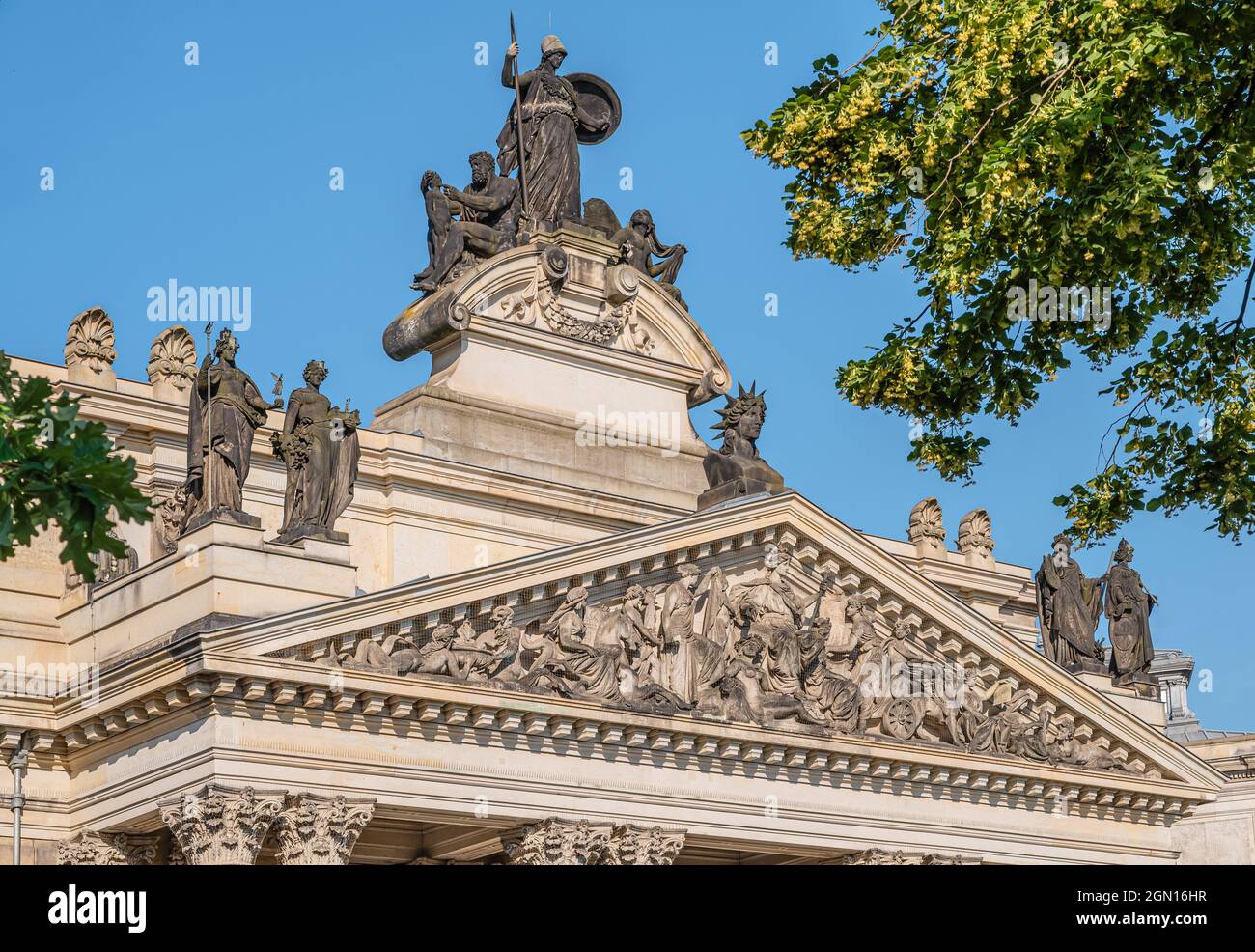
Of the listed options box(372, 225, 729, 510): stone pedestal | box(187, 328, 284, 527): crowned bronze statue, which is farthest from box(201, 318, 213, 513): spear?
box(372, 225, 729, 510): stone pedestal

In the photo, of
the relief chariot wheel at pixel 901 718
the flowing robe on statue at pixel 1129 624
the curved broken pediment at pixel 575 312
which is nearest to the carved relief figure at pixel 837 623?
the relief chariot wheel at pixel 901 718

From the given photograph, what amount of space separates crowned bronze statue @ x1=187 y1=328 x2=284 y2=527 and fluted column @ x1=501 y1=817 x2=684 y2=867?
6.07m

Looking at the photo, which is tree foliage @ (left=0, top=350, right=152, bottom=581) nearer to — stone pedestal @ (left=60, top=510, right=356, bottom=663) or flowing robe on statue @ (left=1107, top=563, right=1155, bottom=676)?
stone pedestal @ (left=60, top=510, right=356, bottom=663)

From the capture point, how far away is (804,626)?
3678cm

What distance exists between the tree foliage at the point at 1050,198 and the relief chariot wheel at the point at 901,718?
16313 mm

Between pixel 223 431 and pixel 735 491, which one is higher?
pixel 735 491

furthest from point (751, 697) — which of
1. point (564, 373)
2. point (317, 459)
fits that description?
point (564, 373)

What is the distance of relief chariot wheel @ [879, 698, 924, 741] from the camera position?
123ft

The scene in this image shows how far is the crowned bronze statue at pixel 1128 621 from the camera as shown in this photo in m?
41.4

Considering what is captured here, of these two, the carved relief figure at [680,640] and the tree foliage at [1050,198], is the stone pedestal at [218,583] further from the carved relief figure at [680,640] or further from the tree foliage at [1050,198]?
the tree foliage at [1050,198]

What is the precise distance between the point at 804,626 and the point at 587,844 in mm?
5427

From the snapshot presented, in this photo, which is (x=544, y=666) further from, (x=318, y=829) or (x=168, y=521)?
(x=168, y=521)
